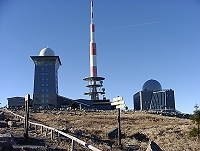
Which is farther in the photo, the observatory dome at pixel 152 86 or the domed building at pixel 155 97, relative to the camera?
the observatory dome at pixel 152 86

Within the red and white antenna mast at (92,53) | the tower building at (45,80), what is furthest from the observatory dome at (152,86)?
the tower building at (45,80)

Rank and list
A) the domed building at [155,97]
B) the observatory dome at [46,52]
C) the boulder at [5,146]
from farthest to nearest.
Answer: the observatory dome at [46,52] → the domed building at [155,97] → the boulder at [5,146]

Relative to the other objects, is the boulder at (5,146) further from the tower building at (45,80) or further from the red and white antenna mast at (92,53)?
the red and white antenna mast at (92,53)

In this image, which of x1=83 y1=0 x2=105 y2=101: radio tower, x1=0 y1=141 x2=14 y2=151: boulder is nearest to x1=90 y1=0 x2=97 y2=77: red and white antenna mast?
x1=83 y1=0 x2=105 y2=101: radio tower

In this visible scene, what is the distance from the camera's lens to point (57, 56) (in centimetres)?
7831

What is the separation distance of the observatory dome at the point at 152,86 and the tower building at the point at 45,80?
74.8 ft

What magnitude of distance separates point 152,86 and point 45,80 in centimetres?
2742

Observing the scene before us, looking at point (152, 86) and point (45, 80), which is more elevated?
point (45, 80)

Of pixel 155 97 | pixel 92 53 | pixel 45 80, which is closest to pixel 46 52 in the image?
pixel 45 80

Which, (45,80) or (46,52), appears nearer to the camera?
(45,80)

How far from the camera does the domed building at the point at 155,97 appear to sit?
235 ft

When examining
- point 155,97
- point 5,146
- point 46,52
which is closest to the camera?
point 5,146

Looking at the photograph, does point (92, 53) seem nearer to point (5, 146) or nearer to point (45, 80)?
point (45, 80)

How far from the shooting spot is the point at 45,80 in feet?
249
